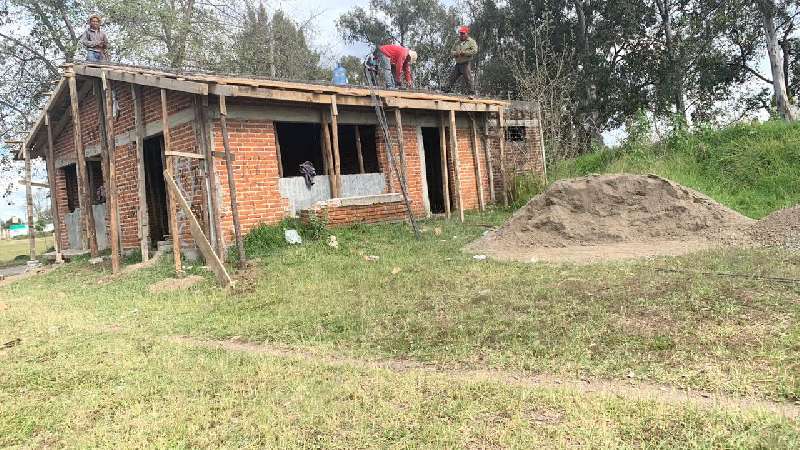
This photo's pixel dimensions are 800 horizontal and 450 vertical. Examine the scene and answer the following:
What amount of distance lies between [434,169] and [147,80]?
7.69m

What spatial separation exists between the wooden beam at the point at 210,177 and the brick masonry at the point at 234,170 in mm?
125

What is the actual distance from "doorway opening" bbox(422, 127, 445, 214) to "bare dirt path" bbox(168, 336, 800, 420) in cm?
1059

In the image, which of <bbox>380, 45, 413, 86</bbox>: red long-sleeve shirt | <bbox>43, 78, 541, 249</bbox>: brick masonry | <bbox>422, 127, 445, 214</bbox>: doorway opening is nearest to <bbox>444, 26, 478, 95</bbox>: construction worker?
<bbox>380, 45, 413, 86</bbox>: red long-sleeve shirt

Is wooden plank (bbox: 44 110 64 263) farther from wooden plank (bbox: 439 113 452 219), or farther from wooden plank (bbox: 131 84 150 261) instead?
wooden plank (bbox: 439 113 452 219)

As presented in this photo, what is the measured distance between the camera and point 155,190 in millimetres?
12320

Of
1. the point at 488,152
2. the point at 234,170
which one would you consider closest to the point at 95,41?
the point at 234,170

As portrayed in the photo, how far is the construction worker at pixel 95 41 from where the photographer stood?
11578 mm

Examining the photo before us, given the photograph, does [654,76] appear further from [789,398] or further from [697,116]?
[789,398]

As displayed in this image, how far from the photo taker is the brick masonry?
948 centimetres

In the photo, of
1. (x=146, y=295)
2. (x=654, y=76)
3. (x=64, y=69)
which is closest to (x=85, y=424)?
(x=146, y=295)

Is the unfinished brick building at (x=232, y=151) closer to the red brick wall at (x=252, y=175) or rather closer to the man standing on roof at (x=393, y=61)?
the red brick wall at (x=252, y=175)

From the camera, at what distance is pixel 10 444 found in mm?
2992

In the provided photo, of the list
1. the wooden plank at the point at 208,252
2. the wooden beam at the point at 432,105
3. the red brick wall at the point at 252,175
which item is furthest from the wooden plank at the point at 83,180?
the wooden beam at the point at 432,105

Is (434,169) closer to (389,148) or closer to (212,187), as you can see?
(389,148)
